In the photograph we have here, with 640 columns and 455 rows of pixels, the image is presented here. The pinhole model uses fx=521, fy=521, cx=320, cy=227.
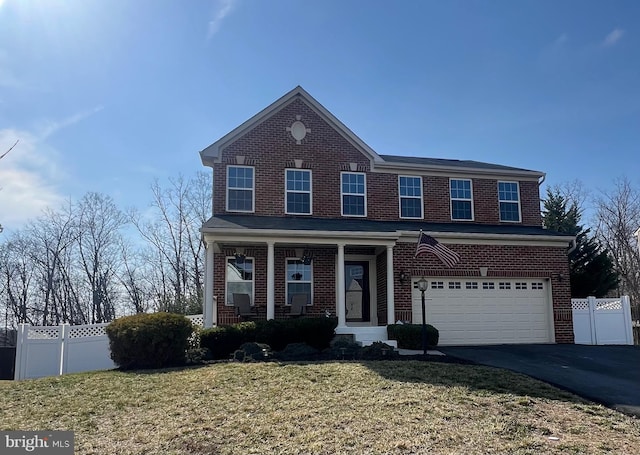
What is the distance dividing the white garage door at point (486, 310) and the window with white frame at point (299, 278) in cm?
315

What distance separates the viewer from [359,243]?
48.9 ft

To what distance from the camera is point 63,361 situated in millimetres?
13641

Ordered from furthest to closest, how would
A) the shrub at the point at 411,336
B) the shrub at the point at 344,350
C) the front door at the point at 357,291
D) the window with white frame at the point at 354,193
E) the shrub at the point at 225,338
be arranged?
the window with white frame at the point at 354,193
the front door at the point at 357,291
the shrub at the point at 411,336
the shrub at the point at 225,338
the shrub at the point at 344,350

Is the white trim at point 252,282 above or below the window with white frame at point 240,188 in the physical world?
below

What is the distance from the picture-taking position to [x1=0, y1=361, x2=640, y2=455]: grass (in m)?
5.81

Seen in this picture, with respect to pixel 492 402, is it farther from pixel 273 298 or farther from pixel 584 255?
pixel 584 255

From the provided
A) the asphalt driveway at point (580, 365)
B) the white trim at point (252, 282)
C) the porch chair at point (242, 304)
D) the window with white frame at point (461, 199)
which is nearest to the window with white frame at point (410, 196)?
the window with white frame at point (461, 199)

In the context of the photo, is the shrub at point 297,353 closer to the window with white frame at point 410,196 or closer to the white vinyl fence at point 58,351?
the white vinyl fence at point 58,351

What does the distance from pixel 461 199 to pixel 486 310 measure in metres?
3.98

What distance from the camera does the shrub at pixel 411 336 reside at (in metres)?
13.7

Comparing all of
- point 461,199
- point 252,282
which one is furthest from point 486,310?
point 252,282

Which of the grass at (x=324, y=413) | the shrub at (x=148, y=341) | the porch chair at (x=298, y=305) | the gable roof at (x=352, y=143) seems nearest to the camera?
the grass at (x=324, y=413)

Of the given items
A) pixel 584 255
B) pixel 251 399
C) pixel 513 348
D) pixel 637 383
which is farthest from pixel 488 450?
pixel 584 255

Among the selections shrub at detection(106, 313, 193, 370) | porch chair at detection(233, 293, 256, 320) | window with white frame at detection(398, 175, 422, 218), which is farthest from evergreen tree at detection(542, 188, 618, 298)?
shrub at detection(106, 313, 193, 370)
